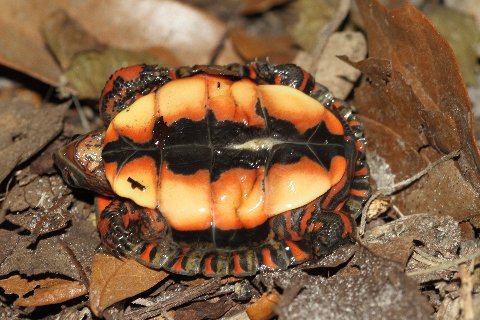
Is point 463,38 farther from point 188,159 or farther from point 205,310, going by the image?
point 205,310

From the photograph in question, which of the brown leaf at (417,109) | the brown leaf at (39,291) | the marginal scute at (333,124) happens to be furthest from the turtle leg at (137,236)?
the brown leaf at (417,109)

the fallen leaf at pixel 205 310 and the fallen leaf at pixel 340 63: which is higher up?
the fallen leaf at pixel 340 63

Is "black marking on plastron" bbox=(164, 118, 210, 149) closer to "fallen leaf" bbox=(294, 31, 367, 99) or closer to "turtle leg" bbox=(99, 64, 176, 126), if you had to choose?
"turtle leg" bbox=(99, 64, 176, 126)

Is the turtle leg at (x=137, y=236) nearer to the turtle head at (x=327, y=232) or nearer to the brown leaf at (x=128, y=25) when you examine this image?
the turtle head at (x=327, y=232)

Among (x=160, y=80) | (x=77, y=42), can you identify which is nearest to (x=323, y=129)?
(x=160, y=80)

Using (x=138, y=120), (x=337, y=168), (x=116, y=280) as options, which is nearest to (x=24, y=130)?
(x=138, y=120)

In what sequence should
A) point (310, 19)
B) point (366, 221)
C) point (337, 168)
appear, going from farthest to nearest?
point (310, 19) → point (366, 221) → point (337, 168)
